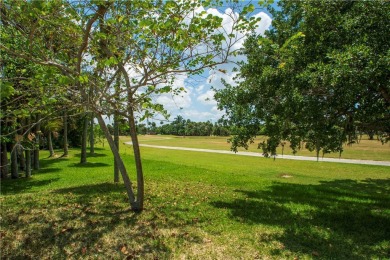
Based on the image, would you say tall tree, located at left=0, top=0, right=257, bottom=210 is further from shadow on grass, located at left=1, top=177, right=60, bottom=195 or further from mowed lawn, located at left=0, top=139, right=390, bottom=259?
shadow on grass, located at left=1, top=177, right=60, bottom=195

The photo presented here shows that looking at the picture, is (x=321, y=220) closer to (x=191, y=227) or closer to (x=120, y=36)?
(x=191, y=227)

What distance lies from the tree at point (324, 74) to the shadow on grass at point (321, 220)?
87.0 inches

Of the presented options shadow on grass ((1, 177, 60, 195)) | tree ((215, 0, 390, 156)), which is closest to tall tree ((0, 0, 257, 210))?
tree ((215, 0, 390, 156))

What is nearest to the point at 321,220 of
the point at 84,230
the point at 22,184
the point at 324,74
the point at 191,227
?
the point at 191,227

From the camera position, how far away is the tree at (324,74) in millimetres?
5570

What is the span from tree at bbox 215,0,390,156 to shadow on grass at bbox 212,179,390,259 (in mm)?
2211

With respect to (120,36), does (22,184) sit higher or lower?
lower

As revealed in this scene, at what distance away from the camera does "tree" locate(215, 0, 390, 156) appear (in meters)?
5.57

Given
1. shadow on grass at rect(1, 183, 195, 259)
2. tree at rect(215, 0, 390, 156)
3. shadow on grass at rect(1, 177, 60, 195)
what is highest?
tree at rect(215, 0, 390, 156)

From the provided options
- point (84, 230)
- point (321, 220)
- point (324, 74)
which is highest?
point (324, 74)

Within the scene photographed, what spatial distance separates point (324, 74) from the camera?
5891 millimetres

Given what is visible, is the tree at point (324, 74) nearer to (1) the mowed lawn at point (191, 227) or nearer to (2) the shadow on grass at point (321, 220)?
(2) the shadow on grass at point (321, 220)

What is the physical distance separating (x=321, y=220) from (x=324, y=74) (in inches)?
147

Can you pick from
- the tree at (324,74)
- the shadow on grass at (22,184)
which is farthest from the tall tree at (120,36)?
the shadow on grass at (22,184)
